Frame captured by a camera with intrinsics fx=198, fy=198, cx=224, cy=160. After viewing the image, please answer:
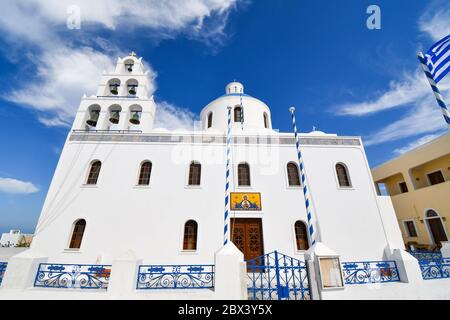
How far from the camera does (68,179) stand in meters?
10.0

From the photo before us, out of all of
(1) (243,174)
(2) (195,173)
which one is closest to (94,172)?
(2) (195,173)

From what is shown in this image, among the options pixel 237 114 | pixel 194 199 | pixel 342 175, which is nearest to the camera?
pixel 194 199

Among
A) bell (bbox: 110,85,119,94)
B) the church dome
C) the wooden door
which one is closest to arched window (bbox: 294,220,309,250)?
the wooden door

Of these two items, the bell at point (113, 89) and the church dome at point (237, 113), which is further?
the church dome at point (237, 113)

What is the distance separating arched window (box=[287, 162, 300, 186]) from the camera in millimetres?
10398

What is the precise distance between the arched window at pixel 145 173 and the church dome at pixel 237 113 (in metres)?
5.14

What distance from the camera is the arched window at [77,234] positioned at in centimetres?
906

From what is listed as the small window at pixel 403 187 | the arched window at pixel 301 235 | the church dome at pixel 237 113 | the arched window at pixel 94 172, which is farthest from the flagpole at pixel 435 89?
the arched window at pixel 94 172

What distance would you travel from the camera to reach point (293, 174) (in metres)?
10.6

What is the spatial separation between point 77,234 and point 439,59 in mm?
15469

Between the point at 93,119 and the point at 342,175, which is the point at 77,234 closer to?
the point at 93,119

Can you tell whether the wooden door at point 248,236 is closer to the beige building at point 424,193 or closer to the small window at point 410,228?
the beige building at point 424,193

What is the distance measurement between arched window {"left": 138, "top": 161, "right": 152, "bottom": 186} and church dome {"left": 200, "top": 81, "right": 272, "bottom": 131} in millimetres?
5144
